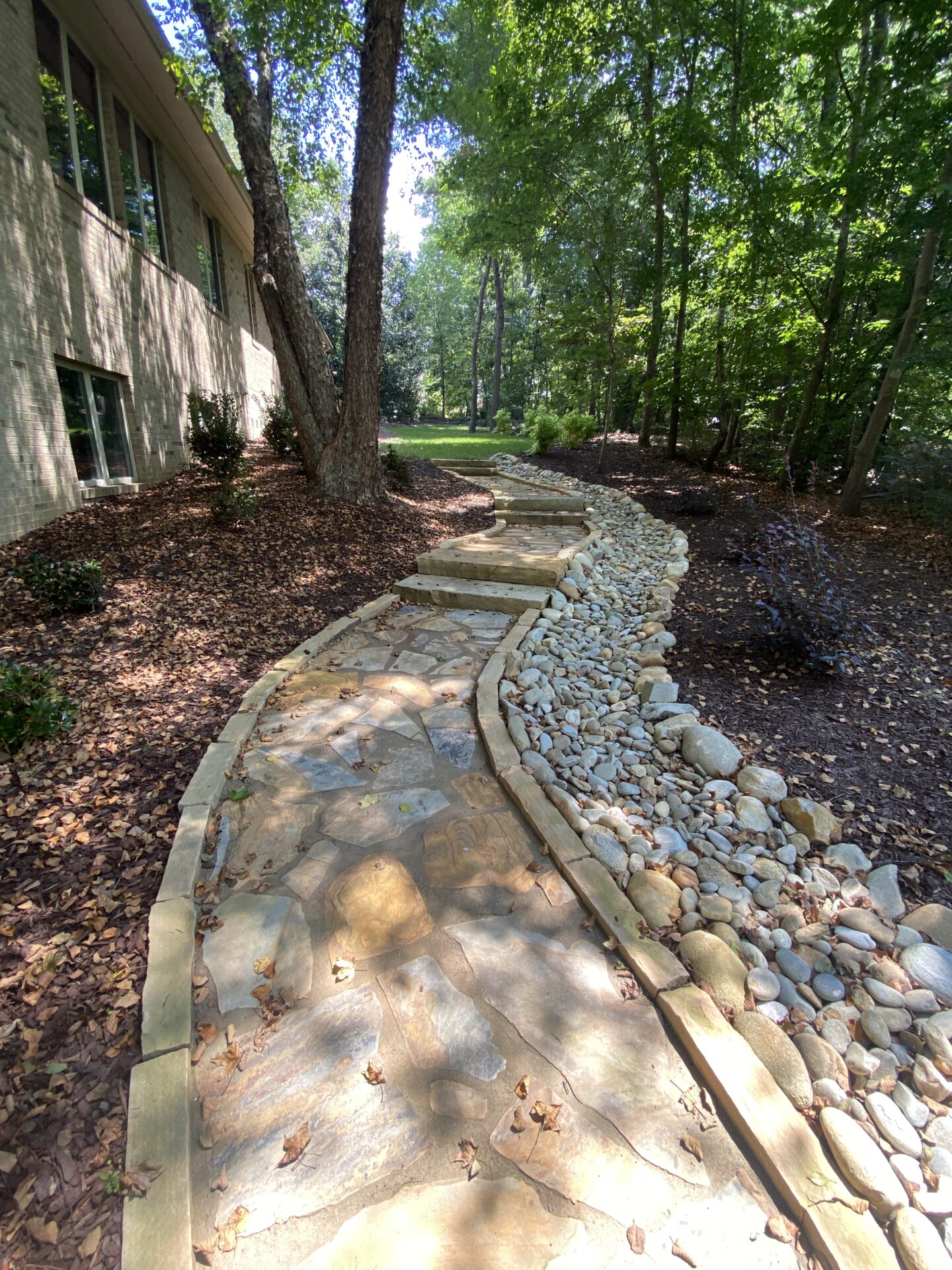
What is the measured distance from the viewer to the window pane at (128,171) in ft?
21.9

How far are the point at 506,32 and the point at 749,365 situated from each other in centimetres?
756

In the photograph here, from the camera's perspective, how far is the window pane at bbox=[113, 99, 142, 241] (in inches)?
263

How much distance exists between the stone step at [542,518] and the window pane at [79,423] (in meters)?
4.58

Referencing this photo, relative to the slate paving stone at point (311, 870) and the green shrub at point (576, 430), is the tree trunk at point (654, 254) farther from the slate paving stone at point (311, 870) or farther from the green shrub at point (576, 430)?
the slate paving stone at point (311, 870)

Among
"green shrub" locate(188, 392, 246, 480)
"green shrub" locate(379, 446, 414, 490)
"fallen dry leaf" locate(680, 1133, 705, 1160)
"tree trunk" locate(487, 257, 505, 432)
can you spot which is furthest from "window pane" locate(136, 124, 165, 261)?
"tree trunk" locate(487, 257, 505, 432)

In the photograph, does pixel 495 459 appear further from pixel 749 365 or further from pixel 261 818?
pixel 261 818

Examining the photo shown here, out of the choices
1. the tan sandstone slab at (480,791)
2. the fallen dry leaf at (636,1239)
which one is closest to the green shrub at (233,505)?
the tan sandstone slab at (480,791)

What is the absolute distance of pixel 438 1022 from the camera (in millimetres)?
1510

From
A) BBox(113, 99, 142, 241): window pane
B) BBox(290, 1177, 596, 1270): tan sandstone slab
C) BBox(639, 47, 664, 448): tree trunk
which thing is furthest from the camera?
BBox(639, 47, 664, 448): tree trunk

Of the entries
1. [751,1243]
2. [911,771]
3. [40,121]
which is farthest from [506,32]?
[751,1243]

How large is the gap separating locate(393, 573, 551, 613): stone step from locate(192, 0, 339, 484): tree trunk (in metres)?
2.38

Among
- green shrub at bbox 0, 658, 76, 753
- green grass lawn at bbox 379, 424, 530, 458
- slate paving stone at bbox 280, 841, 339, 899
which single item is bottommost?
slate paving stone at bbox 280, 841, 339, 899

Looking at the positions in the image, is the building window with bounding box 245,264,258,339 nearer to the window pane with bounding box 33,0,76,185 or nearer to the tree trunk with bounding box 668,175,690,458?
the window pane with bounding box 33,0,76,185

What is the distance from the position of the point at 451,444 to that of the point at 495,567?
11.4 m
